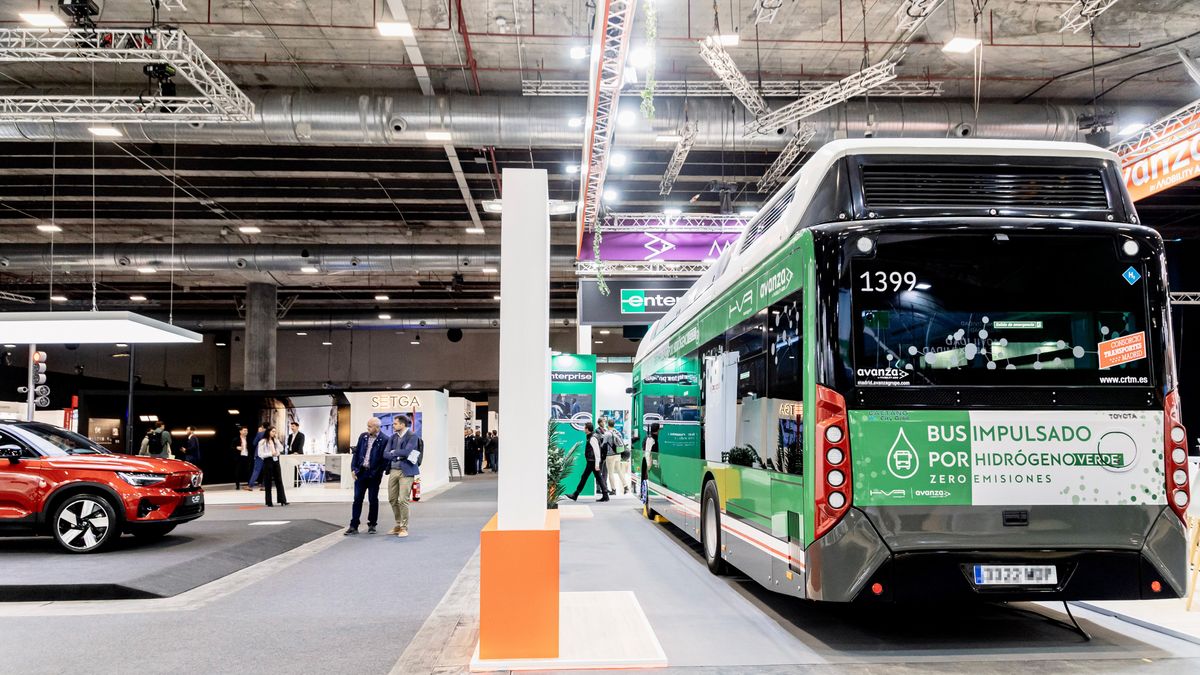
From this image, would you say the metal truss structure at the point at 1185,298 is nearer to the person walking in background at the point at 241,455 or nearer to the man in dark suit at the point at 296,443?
the man in dark suit at the point at 296,443

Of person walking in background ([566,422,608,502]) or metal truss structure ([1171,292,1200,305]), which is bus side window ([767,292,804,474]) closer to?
person walking in background ([566,422,608,502])

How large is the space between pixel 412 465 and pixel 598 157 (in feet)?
17.0

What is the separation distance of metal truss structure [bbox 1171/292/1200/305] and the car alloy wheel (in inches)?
889

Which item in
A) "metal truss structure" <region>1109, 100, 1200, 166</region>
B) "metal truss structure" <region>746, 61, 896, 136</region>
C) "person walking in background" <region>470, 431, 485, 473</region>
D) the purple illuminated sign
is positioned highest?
"metal truss structure" <region>746, 61, 896, 136</region>

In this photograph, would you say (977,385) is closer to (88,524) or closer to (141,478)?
(141,478)

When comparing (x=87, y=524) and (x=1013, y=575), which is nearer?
(x=1013, y=575)

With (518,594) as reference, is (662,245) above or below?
above

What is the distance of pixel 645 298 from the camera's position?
1611 cm

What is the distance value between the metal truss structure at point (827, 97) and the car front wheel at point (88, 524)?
1014 centimetres

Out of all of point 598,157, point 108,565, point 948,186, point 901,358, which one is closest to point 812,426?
point 901,358

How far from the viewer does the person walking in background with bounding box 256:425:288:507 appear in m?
15.5

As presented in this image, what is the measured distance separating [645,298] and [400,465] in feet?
21.3

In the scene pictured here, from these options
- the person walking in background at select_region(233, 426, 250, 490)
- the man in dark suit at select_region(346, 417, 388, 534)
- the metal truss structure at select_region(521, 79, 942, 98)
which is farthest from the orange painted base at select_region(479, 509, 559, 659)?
the person walking in background at select_region(233, 426, 250, 490)

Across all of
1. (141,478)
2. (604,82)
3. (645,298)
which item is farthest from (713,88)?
(141,478)
